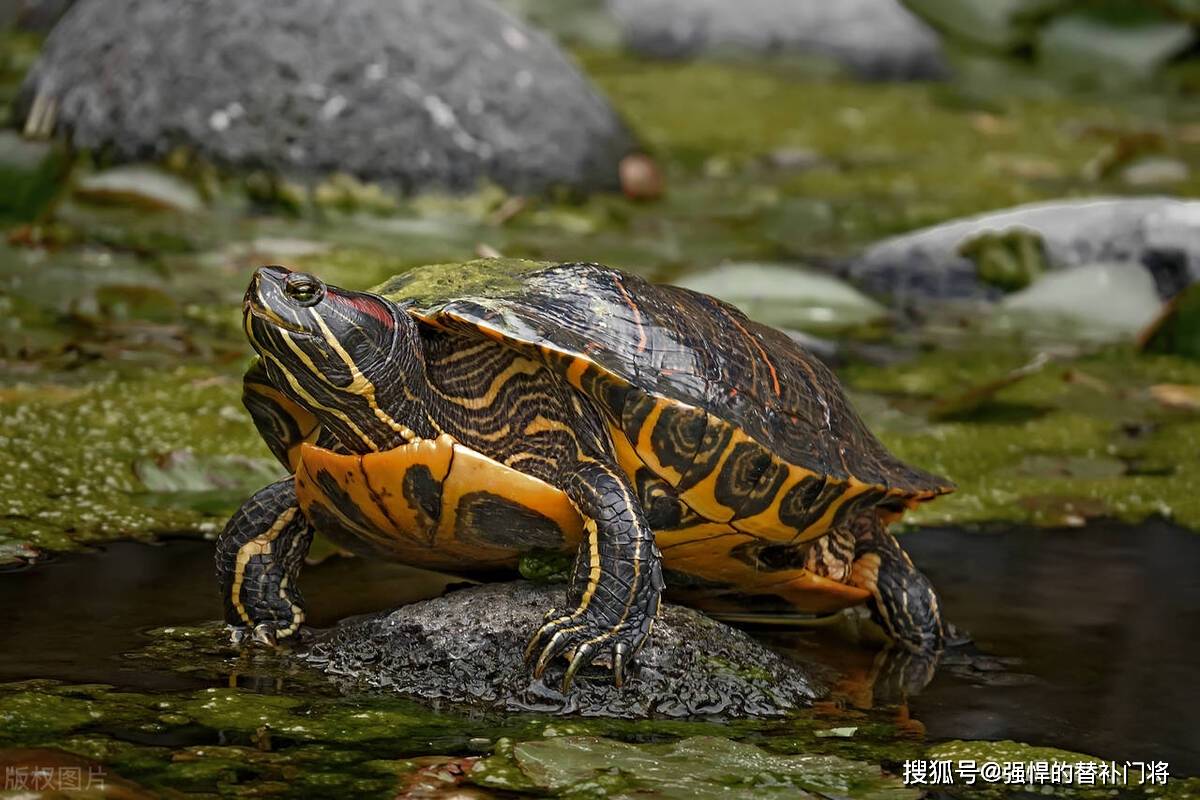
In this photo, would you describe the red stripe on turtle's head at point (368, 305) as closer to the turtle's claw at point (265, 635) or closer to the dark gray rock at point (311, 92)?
Answer: the turtle's claw at point (265, 635)

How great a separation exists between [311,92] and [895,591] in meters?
3.48

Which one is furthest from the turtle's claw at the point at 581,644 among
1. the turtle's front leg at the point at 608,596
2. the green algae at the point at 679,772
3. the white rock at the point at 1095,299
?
the white rock at the point at 1095,299

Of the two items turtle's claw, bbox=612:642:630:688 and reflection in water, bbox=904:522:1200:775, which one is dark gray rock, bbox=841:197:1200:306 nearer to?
reflection in water, bbox=904:522:1200:775

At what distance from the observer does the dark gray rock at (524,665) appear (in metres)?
A: 2.17

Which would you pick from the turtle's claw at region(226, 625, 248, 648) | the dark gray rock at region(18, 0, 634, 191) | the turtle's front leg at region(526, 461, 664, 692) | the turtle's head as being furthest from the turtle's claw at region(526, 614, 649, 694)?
the dark gray rock at region(18, 0, 634, 191)

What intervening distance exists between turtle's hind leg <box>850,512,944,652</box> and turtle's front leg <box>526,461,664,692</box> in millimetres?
557

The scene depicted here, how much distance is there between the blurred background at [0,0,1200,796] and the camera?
7.85 feet

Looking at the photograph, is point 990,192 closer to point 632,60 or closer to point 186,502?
point 632,60

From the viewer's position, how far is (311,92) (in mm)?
5430

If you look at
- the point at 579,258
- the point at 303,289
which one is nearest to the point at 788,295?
the point at 579,258

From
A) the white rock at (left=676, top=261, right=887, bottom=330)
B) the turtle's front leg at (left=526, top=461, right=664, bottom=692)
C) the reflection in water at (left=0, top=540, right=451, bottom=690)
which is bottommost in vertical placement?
the reflection in water at (left=0, top=540, right=451, bottom=690)

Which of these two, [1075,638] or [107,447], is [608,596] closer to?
[1075,638]

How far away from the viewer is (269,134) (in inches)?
212

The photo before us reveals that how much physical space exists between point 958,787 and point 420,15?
4.30m
